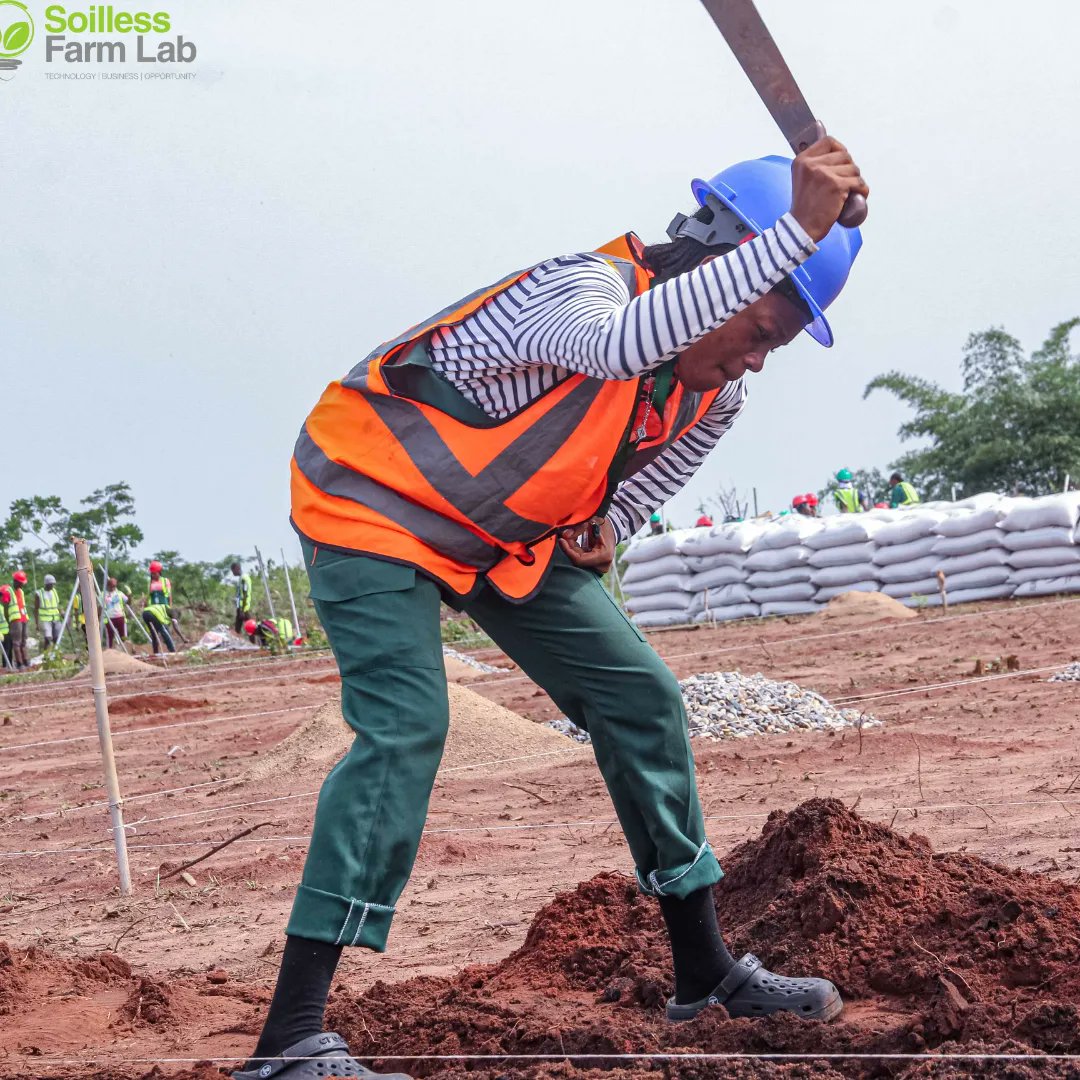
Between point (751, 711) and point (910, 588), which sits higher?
point (910, 588)

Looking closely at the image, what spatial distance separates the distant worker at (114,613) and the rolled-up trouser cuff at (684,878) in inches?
Result: 724

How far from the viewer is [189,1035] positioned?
2.56 metres

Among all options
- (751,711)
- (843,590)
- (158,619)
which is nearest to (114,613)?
(158,619)

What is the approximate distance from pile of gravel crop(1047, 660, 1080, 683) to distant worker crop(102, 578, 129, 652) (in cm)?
1507

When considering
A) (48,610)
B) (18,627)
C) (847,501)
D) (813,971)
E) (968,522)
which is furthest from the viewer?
(48,610)

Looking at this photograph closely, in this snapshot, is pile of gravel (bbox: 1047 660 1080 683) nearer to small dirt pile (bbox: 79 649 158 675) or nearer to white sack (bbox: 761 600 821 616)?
white sack (bbox: 761 600 821 616)

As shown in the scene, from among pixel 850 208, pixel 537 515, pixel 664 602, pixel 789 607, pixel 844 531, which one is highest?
pixel 850 208

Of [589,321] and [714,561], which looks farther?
[714,561]

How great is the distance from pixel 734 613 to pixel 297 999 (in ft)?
46.3

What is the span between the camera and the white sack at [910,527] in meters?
14.1

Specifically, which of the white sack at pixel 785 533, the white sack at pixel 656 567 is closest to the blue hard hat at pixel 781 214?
the white sack at pixel 785 533

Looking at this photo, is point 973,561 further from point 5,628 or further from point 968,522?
point 5,628

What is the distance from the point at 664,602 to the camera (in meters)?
16.6

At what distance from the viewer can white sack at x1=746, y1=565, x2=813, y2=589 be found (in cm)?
1511
